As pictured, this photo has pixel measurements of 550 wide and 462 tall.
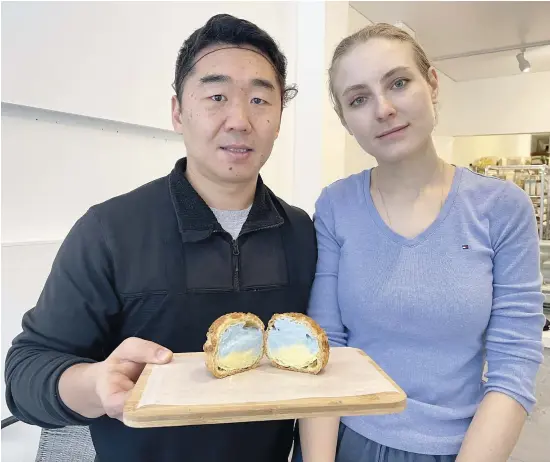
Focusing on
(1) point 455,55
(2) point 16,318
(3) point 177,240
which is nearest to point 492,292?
(3) point 177,240

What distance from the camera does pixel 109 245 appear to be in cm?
94

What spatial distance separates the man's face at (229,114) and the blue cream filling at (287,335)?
1.06 ft

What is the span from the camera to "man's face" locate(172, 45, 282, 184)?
97 centimetres

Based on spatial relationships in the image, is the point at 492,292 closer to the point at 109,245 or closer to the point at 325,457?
the point at 325,457

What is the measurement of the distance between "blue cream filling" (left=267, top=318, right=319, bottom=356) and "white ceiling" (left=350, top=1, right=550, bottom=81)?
10.00 feet

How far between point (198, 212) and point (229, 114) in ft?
0.71

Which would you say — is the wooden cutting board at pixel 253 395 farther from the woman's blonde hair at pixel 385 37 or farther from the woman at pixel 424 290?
the woman's blonde hair at pixel 385 37

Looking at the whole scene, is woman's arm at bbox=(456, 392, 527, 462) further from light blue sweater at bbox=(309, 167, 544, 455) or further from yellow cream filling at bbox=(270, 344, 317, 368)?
yellow cream filling at bbox=(270, 344, 317, 368)

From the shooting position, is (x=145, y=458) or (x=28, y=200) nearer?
(x=145, y=458)

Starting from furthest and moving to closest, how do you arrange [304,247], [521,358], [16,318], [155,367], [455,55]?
[455,55] → [16,318] → [304,247] → [521,358] → [155,367]

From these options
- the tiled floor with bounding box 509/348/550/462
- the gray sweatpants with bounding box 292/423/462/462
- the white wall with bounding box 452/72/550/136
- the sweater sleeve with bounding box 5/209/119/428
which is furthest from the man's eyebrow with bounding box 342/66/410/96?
the white wall with bounding box 452/72/550/136

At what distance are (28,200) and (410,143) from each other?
133cm

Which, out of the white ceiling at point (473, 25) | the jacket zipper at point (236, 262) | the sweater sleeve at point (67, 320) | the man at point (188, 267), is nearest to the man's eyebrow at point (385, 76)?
the man at point (188, 267)

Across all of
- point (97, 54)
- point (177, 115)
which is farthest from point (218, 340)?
point (97, 54)
